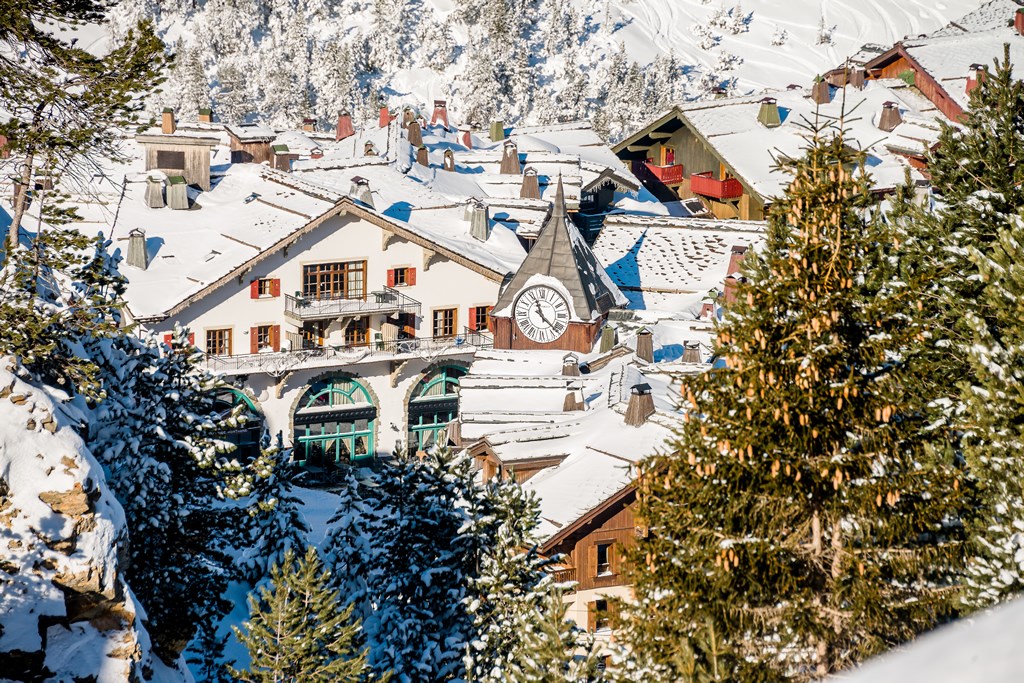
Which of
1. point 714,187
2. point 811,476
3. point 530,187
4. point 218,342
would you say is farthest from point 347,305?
point 811,476

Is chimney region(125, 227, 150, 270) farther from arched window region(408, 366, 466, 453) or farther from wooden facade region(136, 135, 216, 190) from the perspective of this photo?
arched window region(408, 366, 466, 453)

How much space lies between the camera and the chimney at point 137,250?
48.2m

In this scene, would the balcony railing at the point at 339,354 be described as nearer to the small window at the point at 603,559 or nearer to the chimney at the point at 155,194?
the chimney at the point at 155,194

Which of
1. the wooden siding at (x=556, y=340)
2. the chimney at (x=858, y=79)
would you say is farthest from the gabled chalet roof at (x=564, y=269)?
the chimney at (x=858, y=79)

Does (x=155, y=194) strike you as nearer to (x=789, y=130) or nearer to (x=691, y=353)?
(x=691, y=353)

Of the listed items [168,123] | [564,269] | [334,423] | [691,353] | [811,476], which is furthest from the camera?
[168,123]

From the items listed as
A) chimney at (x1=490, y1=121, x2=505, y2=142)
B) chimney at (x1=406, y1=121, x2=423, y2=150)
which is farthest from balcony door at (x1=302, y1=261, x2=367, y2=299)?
chimney at (x1=490, y1=121, x2=505, y2=142)

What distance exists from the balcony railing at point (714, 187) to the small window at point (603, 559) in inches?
1398

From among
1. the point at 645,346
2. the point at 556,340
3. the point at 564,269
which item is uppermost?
the point at 564,269

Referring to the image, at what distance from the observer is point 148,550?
24312 millimetres

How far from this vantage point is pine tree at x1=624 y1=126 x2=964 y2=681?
13219 mm

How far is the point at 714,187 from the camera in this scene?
208ft

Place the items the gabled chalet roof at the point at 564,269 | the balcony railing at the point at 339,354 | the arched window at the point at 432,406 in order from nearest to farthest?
1. the gabled chalet roof at the point at 564,269
2. the balcony railing at the point at 339,354
3. the arched window at the point at 432,406

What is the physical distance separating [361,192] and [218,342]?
9.93 m
